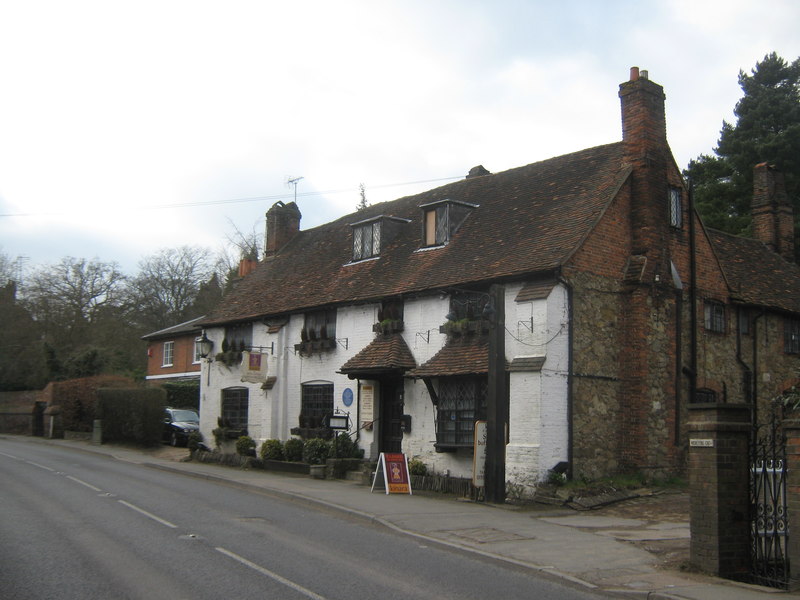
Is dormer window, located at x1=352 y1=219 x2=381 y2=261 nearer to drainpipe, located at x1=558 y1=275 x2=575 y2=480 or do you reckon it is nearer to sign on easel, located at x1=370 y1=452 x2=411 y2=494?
sign on easel, located at x1=370 y1=452 x2=411 y2=494

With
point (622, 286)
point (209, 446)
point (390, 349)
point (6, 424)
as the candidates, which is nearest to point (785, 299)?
point (622, 286)

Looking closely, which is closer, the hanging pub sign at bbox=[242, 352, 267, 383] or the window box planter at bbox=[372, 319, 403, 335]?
the window box planter at bbox=[372, 319, 403, 335]

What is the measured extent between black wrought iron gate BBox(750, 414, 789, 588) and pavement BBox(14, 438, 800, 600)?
629mm

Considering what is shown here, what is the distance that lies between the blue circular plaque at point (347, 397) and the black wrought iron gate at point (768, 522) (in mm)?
13864

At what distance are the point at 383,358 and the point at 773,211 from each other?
16588 mm

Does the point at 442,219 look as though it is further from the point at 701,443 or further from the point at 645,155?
the point at 701,443

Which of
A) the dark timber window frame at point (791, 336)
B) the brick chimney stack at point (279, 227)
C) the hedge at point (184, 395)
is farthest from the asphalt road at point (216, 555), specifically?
the hedge at point (184, 395)

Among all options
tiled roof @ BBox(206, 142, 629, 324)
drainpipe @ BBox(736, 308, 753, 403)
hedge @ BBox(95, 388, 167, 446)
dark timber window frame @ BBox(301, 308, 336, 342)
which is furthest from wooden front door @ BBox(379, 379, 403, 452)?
hedge @ BBox(95, 388, 167, 446)

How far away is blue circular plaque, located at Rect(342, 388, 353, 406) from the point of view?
2253 cm

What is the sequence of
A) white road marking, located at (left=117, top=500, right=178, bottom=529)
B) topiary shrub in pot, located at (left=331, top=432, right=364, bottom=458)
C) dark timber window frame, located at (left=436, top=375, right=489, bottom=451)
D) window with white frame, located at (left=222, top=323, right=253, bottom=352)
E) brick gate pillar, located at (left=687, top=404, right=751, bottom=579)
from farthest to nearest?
window with white frame, located at (left=222, top=323, right=253, bottom=352)
topiary shrub in pot, located at (left=331, top=432, right=364, bottom=458)
dark timber window frame, located at (left=436, top=375, right=489, bottom=451)
white road marking, located at (left=117, top=500, right=178, bottom=529)
brick gate pillar, located at (left=687, top=404, right=751, bottom=579)

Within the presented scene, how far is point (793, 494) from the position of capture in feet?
28.5

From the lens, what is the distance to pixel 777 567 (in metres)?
9.32

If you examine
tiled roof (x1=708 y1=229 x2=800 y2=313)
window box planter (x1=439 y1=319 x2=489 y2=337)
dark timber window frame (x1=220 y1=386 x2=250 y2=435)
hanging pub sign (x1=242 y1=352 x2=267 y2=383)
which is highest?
tiled roof (x1=708 y1=229 x2=800 y2=313)

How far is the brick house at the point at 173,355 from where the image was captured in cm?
4458
